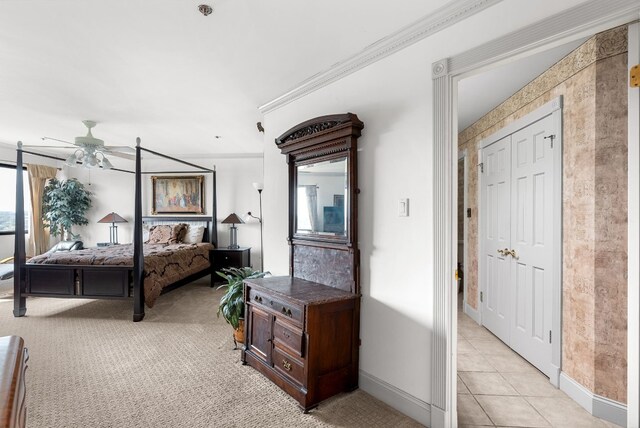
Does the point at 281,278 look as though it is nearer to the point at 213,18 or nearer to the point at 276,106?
the point at 276,106

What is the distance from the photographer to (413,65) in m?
2.01

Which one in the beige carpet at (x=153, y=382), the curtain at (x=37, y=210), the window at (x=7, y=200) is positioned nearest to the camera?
the beige carpet at (x=153, y=382)

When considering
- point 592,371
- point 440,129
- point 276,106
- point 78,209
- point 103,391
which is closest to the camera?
point 440,129

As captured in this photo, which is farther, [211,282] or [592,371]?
[211,282]

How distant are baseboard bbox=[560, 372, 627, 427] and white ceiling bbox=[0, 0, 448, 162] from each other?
2634mm

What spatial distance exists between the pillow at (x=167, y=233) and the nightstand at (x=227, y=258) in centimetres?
70

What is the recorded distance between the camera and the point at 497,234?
328 centimetres

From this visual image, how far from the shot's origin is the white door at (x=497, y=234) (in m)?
3.10

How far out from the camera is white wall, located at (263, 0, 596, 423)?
1.90 metres

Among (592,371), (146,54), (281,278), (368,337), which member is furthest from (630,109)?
(146,54)

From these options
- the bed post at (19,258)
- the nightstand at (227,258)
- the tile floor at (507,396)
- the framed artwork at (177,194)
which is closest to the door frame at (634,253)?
the tile floor at (507,396)

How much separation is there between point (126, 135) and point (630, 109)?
556 centimetres

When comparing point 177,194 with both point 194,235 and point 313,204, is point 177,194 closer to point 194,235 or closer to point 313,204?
point 194,235

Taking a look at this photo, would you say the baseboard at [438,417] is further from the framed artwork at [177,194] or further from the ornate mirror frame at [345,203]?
the framed artwork at [177,194]
